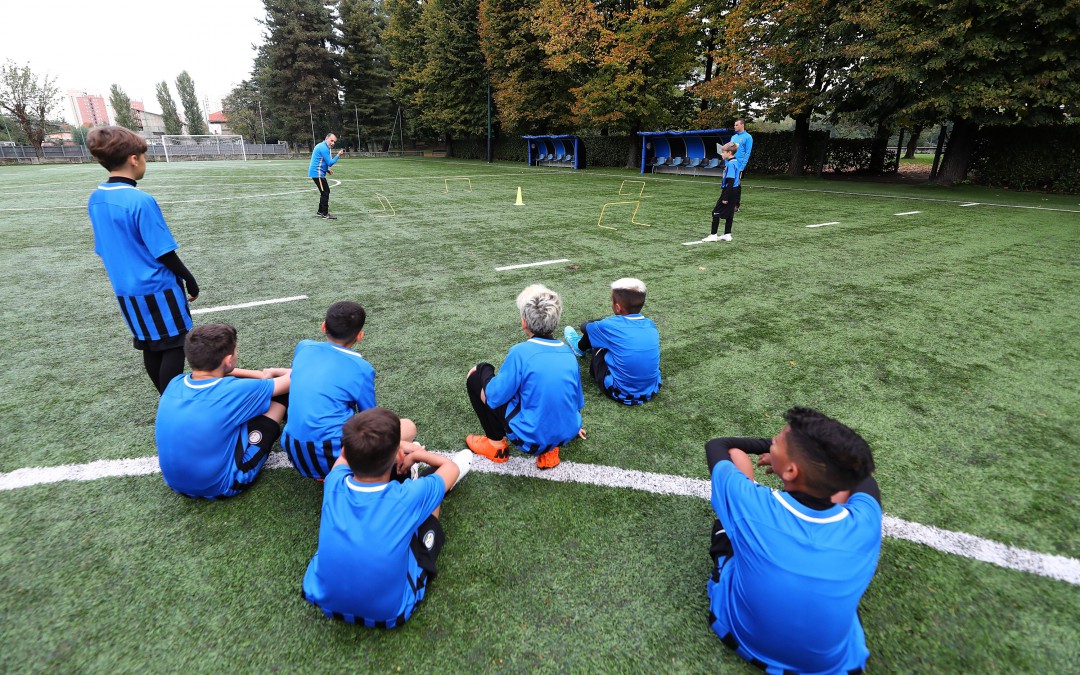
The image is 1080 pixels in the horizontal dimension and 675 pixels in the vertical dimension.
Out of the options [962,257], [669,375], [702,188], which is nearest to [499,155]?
[702,188]

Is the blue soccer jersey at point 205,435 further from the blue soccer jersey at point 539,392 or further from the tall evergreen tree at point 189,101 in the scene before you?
the tall evergreen tree at point 189,101

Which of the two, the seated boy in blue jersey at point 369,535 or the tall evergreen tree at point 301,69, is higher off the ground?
the tall evergreen tree at point 301,69

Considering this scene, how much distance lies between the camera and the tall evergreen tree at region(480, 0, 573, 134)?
31750 millimetres

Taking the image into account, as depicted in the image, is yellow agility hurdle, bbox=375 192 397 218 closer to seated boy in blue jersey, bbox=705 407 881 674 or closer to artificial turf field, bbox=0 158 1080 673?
artificial turf field, bbox=0 158 1080 673

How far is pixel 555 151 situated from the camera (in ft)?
102

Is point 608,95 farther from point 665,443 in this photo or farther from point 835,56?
point 665,443

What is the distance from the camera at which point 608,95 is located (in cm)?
2541

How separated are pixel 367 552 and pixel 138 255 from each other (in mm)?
2511

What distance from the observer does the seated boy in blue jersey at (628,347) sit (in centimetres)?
353

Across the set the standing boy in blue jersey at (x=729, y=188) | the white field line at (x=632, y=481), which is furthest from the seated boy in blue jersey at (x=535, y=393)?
the standing boy in blue jersey at (x=729, y=188)

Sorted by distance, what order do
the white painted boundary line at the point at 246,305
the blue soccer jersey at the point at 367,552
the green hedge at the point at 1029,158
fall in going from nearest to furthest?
the blue soccer jersey at the point at 367,552
the white painted boundary line at the point at 246,305
the green hedge at the point at 1029,158

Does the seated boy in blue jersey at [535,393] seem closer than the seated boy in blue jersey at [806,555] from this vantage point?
No

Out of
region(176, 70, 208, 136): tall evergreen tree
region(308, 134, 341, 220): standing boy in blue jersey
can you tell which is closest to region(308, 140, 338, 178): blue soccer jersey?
region(308, 134, 341, 220): standing boy in blue jersey

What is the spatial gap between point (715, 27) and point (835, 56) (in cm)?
710
